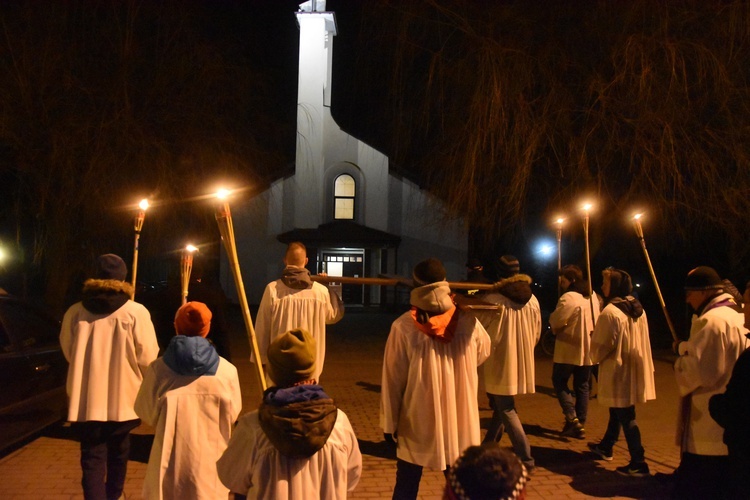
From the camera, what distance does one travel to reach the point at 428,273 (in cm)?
395

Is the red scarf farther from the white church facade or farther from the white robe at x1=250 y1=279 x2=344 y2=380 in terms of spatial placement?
the white church facade

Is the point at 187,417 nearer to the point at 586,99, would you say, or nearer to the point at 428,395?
the point at 428,395

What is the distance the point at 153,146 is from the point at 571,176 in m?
7.61

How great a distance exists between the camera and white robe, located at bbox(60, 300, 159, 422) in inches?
169

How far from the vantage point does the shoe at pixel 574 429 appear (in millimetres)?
6621

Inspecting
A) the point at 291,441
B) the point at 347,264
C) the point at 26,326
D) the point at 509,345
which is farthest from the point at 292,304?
the point at 347,264

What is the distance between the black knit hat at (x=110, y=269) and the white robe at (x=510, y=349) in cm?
304

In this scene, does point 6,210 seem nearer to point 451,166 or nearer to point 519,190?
point 451,166

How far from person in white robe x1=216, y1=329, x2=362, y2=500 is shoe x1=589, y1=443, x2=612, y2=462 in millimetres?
3929

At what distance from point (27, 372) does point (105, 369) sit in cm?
193

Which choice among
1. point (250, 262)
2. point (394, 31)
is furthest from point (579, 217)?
point (250, 262)

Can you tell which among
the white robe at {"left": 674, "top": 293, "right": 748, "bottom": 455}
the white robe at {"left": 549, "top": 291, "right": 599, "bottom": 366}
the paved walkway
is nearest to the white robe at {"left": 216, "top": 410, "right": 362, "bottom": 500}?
the paved walkway

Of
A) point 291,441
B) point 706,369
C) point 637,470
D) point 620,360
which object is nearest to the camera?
point 291,441

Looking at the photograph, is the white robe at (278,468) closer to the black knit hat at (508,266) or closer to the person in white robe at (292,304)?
the person in white robe at (292,304)
